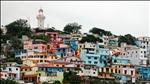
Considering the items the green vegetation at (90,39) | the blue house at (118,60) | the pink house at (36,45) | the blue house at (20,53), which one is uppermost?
the green vegetation at (90,39)

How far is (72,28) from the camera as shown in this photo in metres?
46.0

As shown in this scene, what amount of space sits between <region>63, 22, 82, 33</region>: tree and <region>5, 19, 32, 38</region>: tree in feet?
15.3

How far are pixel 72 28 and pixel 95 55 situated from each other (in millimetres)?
9237

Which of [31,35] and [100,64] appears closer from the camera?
[100,64]

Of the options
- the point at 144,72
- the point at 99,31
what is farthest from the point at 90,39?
the point at 99,31

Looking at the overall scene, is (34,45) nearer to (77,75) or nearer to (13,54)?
(13,54)

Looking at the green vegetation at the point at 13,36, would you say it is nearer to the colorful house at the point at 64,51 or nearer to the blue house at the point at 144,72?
the colorful house at the point at 64,51

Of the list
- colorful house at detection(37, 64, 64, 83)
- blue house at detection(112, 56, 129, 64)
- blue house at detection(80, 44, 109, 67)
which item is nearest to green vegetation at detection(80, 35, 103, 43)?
blue house at detection(80, 44, 109, 67)

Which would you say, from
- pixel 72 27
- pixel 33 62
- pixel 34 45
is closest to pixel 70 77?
pixel 33 62

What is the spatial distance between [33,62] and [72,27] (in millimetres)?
11738

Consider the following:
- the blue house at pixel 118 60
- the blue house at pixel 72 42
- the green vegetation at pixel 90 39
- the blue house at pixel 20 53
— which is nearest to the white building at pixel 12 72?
the blue house at pixel 20 53

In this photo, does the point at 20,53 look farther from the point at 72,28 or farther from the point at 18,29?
the point at 72,28

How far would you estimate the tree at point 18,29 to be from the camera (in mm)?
41375

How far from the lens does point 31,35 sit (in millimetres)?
41219
